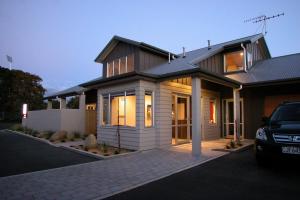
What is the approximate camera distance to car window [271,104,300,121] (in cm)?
613

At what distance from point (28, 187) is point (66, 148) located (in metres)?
5.43

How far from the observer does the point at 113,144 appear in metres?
10.5

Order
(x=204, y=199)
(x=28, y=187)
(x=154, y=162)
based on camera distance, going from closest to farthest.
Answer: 1. (x=204, y=199)
2. (x=28, y=187)
3. (x=154, y=162)

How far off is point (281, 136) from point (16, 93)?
39.7 meters

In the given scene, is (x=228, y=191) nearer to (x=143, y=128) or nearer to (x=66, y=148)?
(x=143, y=128)

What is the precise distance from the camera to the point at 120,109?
10.4m

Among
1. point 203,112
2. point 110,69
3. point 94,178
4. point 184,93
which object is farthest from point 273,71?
point 94,178

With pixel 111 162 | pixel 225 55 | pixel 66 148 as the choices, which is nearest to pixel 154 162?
pixel 111 162

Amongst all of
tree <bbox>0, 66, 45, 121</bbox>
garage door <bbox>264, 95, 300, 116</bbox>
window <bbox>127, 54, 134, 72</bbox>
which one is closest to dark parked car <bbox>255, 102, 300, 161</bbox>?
garage door <bbox>264, 95, 300, 116</bbox>

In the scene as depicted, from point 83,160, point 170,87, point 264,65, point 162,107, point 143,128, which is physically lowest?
point 83,160

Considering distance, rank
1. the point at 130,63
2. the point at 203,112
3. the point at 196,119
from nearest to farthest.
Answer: the point at 196,119, the point at 203,112, the point at 130,63

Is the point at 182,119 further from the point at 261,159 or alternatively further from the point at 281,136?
the point at 281,136

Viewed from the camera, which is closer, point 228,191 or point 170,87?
point 228,191

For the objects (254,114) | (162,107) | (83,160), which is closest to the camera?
(83,160)
